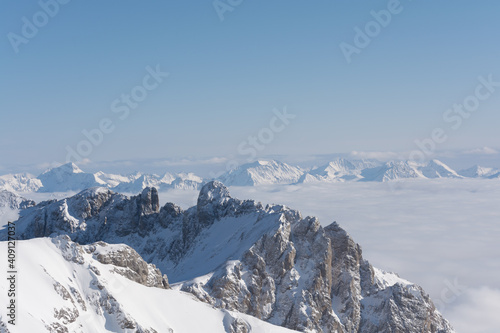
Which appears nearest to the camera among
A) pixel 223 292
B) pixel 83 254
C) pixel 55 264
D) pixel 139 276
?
pixel 55 264

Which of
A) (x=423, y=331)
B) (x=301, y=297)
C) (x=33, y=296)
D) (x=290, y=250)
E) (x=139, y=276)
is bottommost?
(x=423, y=331)

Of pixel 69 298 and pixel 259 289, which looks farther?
pixel 259 289

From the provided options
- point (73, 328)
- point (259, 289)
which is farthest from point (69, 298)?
point (259, 289)

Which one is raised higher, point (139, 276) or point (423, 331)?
point (139, 276)

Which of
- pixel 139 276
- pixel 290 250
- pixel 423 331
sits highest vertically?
pixel 139 276

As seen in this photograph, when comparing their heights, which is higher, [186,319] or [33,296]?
[33,296]

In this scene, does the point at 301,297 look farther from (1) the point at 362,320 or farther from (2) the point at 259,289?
(1) the point at 362,320

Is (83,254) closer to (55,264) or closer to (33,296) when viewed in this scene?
(55,264)

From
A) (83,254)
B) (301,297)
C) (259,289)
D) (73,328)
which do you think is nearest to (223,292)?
(259,289)

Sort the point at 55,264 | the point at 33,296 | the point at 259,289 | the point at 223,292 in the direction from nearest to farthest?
the point at 33,296 → the point at 55,264 → the point at 223,292 → the point at 259,289
